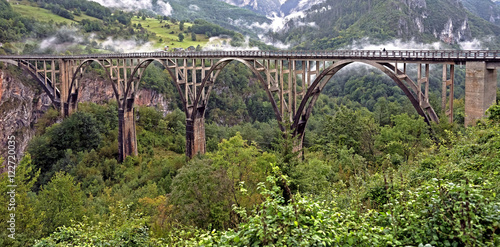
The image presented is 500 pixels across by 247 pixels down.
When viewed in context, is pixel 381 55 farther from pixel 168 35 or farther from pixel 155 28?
pixel 155 28

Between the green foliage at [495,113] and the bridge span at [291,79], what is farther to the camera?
the bridge span at [291,79]

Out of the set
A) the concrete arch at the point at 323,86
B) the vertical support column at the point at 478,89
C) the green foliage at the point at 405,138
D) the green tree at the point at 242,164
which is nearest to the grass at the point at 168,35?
the concrete arch at the point at 323,86

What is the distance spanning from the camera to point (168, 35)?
150 m

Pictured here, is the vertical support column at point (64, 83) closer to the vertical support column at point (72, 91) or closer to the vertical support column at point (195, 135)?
the vertical support column at point (72, 91)

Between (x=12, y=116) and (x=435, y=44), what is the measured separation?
465 feet

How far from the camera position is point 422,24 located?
16312 cm

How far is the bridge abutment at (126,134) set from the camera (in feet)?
180

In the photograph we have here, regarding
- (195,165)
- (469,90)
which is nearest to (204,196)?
(195,165)

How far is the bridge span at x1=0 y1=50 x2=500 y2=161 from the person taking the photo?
74.0 feet

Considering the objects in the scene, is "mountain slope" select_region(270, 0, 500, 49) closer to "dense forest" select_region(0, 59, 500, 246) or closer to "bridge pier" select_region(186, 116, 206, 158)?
"dense forest" select_region(0, 59, 500, 246)

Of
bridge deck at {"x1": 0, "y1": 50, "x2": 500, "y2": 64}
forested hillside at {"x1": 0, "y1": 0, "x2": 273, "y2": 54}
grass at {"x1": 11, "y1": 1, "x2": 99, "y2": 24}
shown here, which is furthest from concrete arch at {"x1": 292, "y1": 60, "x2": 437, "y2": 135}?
grass at {"x1": 11, "y1": 1, "x2": 99, "y2": 24}

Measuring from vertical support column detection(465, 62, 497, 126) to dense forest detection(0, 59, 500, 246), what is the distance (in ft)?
4.32

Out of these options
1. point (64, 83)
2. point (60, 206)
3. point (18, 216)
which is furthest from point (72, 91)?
point (18, 216)

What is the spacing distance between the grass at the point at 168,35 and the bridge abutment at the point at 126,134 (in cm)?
7823
